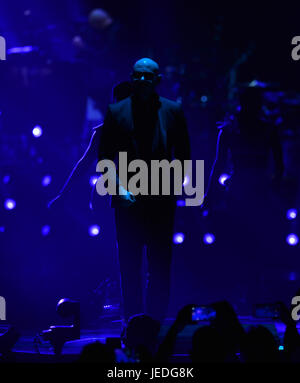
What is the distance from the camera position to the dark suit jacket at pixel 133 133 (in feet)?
13.6

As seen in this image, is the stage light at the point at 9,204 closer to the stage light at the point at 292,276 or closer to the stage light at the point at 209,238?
the stage light at the point at 209,238

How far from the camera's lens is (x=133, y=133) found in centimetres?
416

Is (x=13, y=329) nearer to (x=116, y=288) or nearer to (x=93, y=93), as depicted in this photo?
(x=116, y=288)

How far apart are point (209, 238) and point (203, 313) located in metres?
3.26

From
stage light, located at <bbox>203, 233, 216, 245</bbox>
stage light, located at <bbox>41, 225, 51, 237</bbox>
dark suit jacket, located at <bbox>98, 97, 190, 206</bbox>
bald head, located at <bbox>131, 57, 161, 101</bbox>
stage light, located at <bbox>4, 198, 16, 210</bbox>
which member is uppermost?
bald head, located at <bbox>131, 57, 161, 101</bbox>

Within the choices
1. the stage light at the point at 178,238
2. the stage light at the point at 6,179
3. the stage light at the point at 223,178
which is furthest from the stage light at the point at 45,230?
the stage light at the point at 223,178

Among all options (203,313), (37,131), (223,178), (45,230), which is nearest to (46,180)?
(45,230)

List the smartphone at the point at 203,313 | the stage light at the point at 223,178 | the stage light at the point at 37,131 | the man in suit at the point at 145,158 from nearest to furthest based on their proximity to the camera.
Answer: the smartphone at the point at 203,313
the man in suit at the point at 145,158
the stage light at the point at 223,178
the stage light at the point at 37,131

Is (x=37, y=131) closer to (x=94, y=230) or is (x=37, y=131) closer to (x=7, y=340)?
(x=94, y=230)

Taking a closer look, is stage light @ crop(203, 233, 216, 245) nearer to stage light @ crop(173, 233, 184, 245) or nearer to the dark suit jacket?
stage light @ crop(173, 233, 184, 245)

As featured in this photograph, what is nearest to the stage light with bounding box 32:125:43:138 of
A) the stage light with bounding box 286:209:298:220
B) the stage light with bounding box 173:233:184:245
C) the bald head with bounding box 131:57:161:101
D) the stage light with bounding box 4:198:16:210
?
the stage light with bounding box 4:198:16:210

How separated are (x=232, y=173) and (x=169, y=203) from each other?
181cm

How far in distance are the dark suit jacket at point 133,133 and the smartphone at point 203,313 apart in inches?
52.2

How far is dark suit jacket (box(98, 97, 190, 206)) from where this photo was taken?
4.15m
